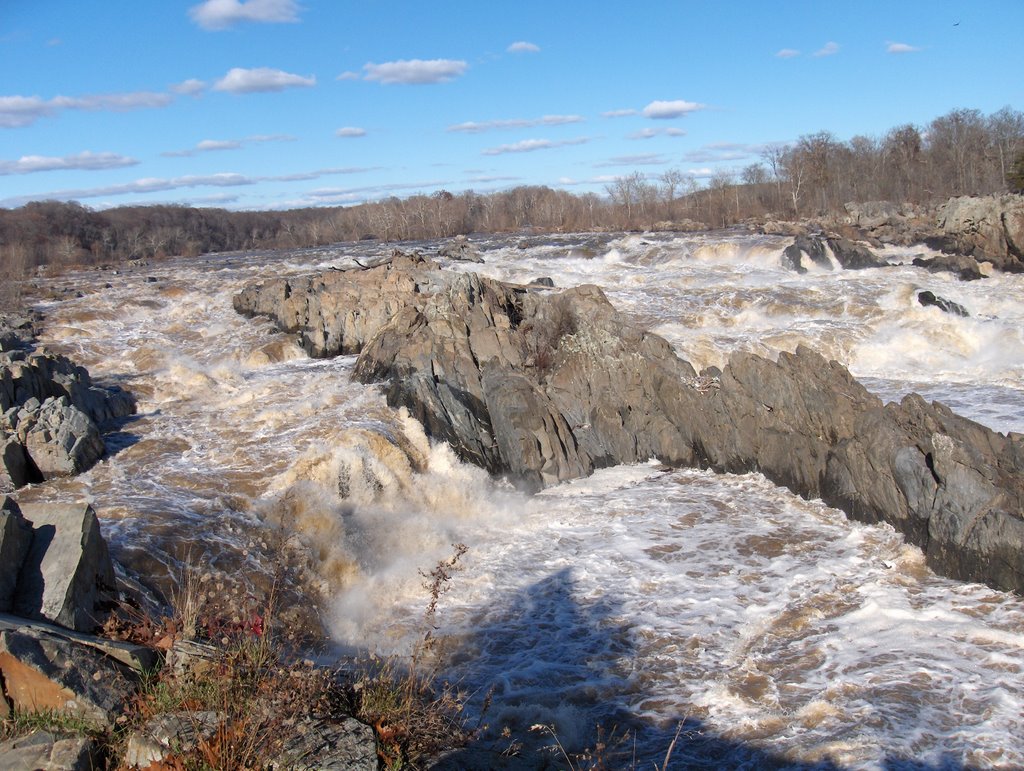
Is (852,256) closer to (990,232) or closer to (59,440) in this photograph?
(990,232)

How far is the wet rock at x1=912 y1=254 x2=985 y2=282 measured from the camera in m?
30.4

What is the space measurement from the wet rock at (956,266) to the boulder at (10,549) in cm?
3312

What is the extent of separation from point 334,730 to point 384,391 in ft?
43.2

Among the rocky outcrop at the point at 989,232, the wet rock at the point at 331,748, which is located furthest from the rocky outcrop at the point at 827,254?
the wet rock at the point at 331,748

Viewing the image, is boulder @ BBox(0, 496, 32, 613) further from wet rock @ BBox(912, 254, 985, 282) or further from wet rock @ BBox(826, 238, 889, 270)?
wet rock @ BBox(912, 254, 985, 282)

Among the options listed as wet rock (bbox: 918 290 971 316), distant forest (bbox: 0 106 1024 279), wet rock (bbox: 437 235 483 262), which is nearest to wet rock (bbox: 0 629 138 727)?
wet rock (bbox: 918 290 971 316)

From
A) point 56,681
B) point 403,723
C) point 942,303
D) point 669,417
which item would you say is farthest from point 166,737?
point 942,303

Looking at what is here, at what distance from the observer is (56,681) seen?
4062mm

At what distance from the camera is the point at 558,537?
12680 mm

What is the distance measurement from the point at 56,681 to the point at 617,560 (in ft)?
28.3

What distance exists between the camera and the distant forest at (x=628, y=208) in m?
61.5

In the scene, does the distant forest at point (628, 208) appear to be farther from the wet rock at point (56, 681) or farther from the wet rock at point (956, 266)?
the wet rock at point (56, 681)

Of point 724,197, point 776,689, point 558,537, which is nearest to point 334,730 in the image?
point 776,689

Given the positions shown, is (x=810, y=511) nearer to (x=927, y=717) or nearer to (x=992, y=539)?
(x=992, y=539)
